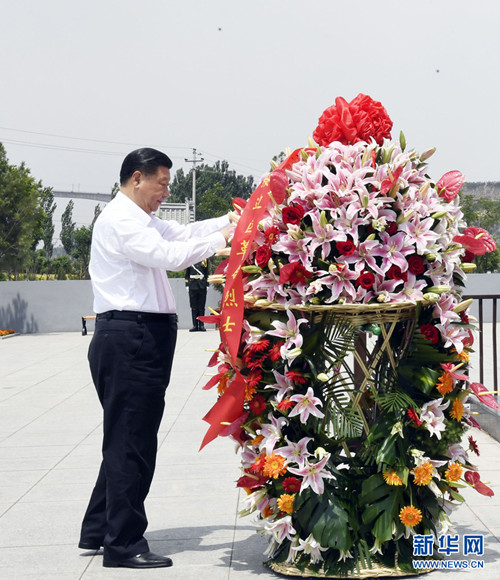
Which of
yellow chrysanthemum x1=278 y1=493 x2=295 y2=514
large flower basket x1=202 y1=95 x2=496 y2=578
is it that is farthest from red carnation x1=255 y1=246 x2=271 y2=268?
yellow chrysanthemum x1=278 y1=493 x2=295 y2=514

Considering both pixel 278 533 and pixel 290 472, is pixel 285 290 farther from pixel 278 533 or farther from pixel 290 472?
pixel 278 533

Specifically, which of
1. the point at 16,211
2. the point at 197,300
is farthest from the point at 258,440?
the point at 16,211

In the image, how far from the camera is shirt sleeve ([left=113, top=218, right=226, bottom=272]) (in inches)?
159

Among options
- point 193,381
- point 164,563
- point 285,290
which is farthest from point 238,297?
point 193,381

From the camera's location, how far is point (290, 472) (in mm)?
3762

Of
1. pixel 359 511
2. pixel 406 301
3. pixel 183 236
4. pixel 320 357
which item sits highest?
pixel 183 236

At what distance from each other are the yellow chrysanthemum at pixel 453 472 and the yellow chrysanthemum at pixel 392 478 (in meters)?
0.24

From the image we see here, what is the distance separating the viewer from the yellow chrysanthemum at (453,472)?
378 cm

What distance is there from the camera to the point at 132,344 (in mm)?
4074

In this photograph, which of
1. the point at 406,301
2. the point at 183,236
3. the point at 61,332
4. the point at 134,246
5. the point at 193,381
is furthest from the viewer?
the point at 61,332

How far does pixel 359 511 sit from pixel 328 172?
143 cm

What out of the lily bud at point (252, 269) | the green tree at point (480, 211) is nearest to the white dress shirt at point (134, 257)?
A: the lily bud at point (252, 269)

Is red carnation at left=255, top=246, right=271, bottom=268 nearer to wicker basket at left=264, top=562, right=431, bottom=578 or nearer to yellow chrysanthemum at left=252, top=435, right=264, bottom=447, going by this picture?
yellow chrysanthemum at left=252, top=435, right=264, bottom=447

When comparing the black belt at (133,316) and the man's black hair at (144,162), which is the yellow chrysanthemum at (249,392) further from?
the man's black hair at (144,162)
